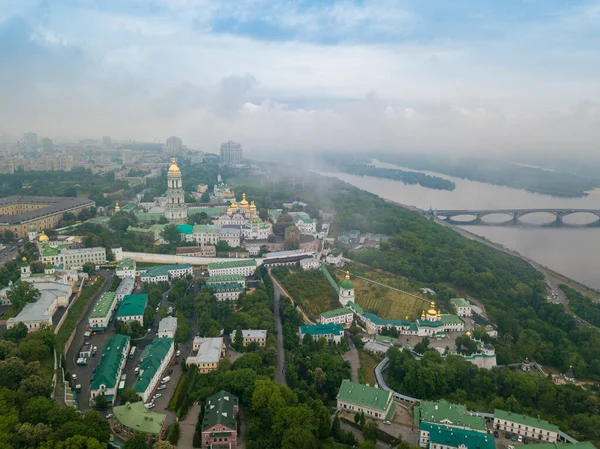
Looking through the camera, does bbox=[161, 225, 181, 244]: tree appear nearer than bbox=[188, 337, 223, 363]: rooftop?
No

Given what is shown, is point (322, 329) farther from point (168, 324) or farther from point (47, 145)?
point (47, 145)

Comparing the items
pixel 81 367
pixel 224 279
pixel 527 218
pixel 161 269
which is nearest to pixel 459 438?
pixel 81 367

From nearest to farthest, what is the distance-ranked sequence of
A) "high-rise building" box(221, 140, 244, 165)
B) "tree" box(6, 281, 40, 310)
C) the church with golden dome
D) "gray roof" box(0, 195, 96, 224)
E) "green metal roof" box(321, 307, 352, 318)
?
"tree" box(6, 281, 40, 310)
"green metal roof" box(321, 307, 352, 318)
"gray roof" box(0, 195, 96, 224)
the church with golden dome
"high-rise building" box(221, 140, 244, 165)

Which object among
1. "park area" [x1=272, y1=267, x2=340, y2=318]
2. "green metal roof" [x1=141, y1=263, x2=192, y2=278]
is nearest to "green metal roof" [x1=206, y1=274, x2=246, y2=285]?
"green metal roof" [x1=141, y1=263, x2=192, y2=278]

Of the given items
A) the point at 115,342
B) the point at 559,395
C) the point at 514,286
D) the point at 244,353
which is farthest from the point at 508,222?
the point at 115,342

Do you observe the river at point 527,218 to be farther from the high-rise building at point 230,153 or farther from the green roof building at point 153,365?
the green roof building at point 153,365

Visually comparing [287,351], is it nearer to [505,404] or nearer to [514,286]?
[505,404]

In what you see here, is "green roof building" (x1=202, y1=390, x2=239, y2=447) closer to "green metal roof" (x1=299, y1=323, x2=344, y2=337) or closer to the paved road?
the paved road
